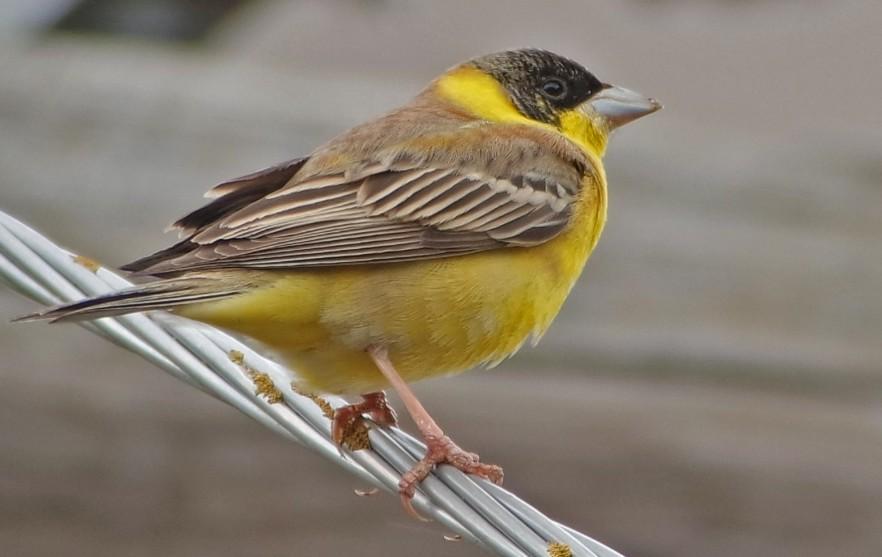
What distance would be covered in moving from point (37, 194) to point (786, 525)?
306 cm

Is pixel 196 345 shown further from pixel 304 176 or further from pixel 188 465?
pixel 188 465

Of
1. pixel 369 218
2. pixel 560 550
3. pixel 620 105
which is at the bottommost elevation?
pixel 560 550

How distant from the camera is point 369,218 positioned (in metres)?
3.79

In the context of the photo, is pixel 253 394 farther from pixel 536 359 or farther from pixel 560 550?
pixel 536 359

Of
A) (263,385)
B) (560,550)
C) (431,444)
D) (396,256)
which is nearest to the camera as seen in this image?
(560,550)

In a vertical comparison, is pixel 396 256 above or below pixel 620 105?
below

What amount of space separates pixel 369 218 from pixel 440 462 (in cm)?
67

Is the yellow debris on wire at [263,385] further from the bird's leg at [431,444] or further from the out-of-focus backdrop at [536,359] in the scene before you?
the out-of-focus backdrop at [536,359]

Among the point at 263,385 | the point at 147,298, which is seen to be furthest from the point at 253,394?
the point at 147,298

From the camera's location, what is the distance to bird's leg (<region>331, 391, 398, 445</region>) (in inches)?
139

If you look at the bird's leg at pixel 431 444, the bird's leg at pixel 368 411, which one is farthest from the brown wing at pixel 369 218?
the bird's leg at pixel 368 411

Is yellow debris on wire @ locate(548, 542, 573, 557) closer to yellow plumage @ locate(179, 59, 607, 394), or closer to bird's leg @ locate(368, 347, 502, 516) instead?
bird's leg @ locate(368, 347, 502, 516)

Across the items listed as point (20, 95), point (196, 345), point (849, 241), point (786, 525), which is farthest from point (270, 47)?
point (196, 345)

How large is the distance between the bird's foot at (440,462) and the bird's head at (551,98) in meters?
1.28
